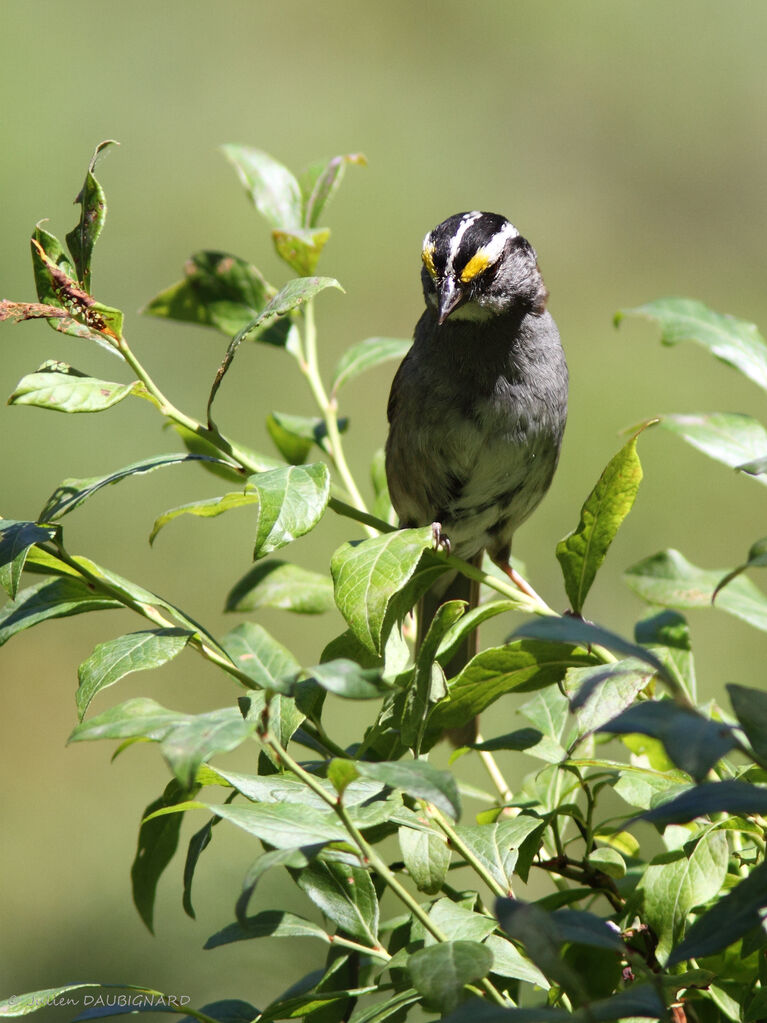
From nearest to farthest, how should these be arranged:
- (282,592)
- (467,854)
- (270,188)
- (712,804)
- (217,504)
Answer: (712,804)
(467,854)
(217,504)
(282,592)
(270,188)

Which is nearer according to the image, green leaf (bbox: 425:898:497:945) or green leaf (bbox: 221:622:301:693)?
green leaf (bbox: 425:898:497:945)

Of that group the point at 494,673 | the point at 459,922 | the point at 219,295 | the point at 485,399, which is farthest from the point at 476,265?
the point at 459,922

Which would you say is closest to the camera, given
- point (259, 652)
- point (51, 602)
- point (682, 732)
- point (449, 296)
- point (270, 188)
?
point (682, 732)

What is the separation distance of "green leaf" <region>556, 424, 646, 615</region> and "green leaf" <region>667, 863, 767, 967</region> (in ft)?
2.43

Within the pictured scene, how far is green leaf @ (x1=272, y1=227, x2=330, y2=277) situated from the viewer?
2291 mm

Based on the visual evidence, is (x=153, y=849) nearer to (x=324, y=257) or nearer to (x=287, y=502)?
(x=287, y=502)

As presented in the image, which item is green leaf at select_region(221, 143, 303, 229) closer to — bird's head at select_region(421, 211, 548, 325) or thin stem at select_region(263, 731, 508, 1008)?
bird's head at select_region(421, 211, 548, 325)

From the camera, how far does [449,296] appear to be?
2873 millimetres

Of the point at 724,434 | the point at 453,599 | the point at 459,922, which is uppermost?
the point at 724,434

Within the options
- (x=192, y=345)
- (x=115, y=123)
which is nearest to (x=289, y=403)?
(x=192, y=345)

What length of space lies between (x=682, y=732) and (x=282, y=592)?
51.0 inches

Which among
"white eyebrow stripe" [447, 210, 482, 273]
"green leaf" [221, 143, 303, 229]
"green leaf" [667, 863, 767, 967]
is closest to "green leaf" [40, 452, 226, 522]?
"green leaf" [221, 143, 303, 229]

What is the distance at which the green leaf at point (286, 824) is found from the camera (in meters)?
1.27

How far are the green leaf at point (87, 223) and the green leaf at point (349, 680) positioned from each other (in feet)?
2.41
